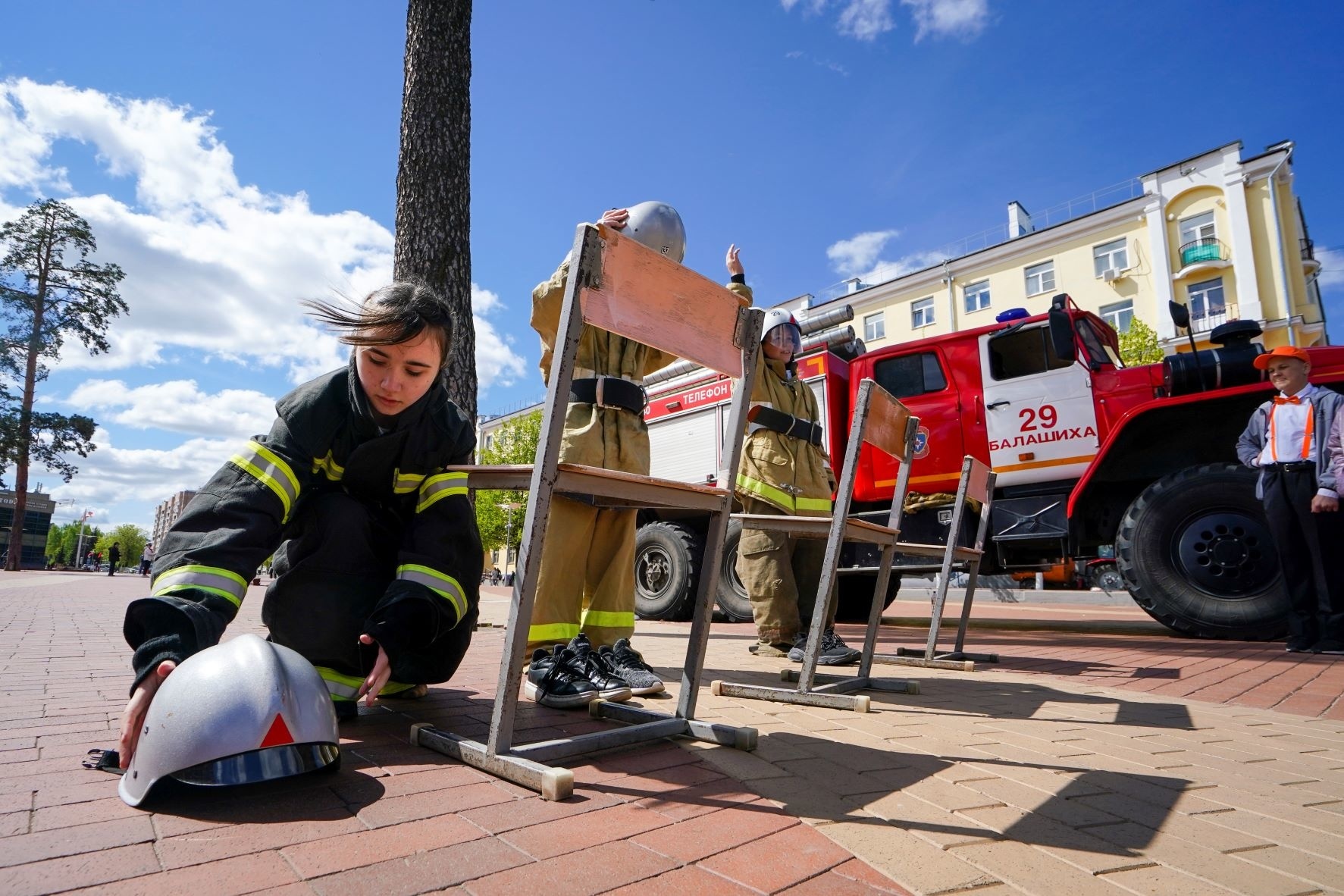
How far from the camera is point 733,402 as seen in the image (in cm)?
227

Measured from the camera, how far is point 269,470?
6.18ft

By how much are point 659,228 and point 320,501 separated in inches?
64.1

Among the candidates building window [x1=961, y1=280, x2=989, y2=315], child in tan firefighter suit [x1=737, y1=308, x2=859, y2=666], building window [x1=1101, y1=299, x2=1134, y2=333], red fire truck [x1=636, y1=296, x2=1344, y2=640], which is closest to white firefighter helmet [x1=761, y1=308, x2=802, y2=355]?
child in tan firefighter suit [x1=737, y1=308, x2=859, y2=666]

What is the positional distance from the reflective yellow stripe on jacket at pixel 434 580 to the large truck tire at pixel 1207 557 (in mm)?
4709

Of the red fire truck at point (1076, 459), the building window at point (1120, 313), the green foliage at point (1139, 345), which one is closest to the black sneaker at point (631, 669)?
the red fire truck at point (1076, 459)

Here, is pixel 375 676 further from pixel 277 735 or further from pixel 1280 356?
pixel 1280 356

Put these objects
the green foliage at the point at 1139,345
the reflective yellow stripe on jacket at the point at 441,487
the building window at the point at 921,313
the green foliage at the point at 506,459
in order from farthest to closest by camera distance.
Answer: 1. the green foliage at the point at 506,459
2. the building window at the point at 921,313
3. the green foliage at the point at 1139,345
4. the reflective yellow stripe on jacket at the point at 441,487

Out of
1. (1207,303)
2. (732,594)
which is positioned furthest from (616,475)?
(1207,303)

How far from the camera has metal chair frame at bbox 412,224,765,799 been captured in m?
1.73

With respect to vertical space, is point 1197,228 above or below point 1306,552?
above

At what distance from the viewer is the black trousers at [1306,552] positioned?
4.34 m

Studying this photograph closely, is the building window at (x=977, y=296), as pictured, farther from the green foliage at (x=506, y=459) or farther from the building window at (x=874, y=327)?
the green foliage at (x=506, y=459)

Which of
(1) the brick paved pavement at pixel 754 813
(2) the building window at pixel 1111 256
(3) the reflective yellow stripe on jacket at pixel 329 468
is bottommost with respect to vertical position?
(1) the brick paved pavement at pixel 754 813

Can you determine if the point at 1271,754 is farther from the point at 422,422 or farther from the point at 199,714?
the point at 199,714
